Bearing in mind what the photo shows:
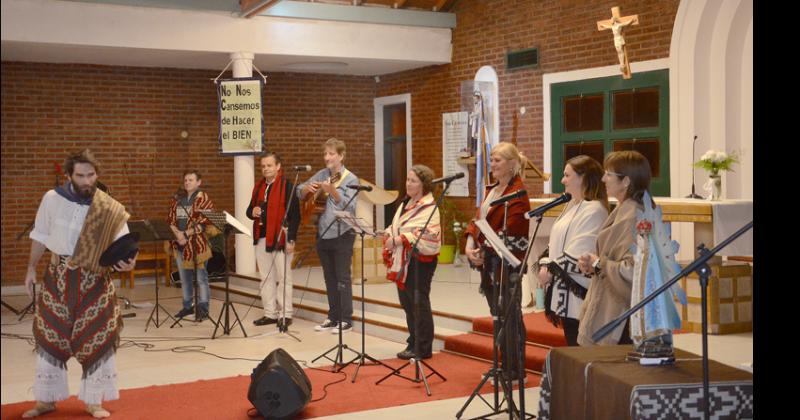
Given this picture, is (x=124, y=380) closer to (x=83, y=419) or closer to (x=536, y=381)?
(x=83, y=419)

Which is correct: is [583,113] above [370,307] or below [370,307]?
above

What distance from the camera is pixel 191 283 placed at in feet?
31.4

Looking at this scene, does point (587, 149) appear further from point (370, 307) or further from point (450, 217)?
point (370, 307)

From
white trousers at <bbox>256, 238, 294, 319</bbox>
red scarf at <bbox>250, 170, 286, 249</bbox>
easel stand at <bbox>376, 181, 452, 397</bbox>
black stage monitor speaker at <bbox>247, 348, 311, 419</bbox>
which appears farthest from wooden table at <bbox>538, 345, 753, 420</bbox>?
white trousers at <bbox>256, 238, 294, 319</bbox>

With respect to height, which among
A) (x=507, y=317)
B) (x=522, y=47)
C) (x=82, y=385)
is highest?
→ (x=522, y=47)

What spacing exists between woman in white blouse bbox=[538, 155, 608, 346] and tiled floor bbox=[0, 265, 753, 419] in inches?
41.5

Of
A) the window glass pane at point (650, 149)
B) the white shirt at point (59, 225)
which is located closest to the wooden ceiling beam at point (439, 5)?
the window glass pane at point (650, 149)

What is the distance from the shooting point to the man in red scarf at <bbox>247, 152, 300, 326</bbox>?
344 inches

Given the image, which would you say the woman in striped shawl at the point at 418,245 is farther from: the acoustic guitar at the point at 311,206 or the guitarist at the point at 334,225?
the acoustic guitar at the point at 311,206

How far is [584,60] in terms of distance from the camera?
10.8 m

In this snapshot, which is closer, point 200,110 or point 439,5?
point 439,5

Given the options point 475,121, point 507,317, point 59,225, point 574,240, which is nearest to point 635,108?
point 475,121

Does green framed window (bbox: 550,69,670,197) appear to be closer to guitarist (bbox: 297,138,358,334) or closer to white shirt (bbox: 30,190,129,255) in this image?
guitarist (bbox: 297,138,358,334)

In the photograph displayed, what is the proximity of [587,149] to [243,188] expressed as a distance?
14.2 feet
